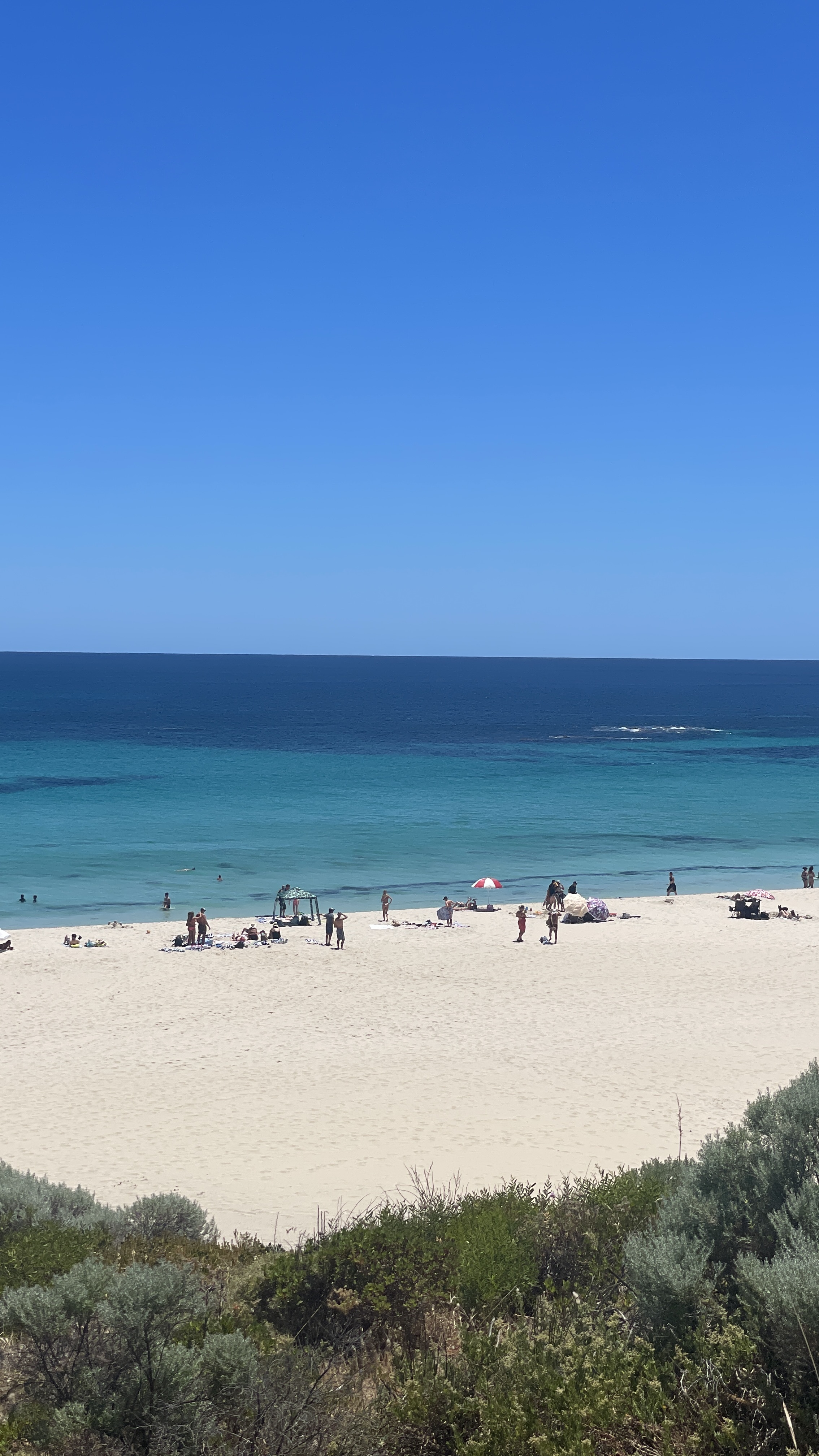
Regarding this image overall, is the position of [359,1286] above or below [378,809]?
above

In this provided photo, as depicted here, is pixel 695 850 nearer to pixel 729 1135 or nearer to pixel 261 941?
pixel 261 941

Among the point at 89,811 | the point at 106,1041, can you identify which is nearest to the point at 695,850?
the point at 89,811

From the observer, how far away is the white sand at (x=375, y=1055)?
40.8 ft

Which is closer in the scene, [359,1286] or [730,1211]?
[730,1211]

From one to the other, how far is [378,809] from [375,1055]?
109 ft

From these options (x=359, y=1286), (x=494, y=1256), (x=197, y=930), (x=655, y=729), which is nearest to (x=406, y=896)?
(x=197, y=930)

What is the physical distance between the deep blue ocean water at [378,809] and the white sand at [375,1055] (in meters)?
7.35

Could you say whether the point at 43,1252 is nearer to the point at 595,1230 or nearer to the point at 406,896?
the point at 595,1230

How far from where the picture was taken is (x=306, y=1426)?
4605mm

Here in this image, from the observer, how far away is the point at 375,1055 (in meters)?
17.2

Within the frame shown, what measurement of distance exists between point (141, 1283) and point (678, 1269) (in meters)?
2.49

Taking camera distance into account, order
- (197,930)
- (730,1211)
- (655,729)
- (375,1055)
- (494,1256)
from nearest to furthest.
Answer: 1. (730,1211)
2. (494,1256)
3. (375,1055)
4. (197,930)
5. (655,729)

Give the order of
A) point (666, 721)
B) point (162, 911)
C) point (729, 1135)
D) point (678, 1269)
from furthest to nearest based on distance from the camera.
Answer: point (666, 721) < point (162, 911) < point (729, 1135) < point (678, 1269)

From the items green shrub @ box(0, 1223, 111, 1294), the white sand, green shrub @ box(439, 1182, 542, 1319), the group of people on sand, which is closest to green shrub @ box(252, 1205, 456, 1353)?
green shrub @ box(439, 1182, 542, 1319)
